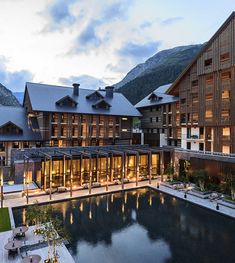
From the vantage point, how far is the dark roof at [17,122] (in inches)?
1591

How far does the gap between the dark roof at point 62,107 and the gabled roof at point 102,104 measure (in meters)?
0.75

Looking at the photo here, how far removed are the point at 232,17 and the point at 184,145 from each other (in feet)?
75.4

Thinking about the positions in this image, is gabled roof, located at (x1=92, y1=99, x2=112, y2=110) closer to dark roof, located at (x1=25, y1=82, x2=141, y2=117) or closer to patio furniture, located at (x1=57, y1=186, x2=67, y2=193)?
dark roof, located at (x1=25, y1=82, x2=141, y2=117)

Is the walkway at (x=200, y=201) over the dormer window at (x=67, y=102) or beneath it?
beneath

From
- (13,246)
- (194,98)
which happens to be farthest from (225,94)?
(13,246)

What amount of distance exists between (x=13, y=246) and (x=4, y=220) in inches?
290

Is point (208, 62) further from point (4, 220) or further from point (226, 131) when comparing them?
point (4, 220)

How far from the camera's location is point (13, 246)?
1550 centimetres

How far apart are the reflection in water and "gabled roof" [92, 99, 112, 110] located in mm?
23611

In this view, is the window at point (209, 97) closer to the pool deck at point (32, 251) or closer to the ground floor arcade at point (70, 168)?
the ground floor arcade at point (70, 168)

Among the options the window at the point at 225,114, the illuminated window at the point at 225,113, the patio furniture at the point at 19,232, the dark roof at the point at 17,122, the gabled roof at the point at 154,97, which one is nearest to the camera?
the patio furniture at the point at 19,232

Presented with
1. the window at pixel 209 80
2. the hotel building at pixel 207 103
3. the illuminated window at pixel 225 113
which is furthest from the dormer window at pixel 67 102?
the illuminated window at pixel 225 113

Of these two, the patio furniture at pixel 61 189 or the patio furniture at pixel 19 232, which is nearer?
the patio furniture at pixel 19 232

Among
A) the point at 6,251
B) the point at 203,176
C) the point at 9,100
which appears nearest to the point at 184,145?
the point at 203,176
